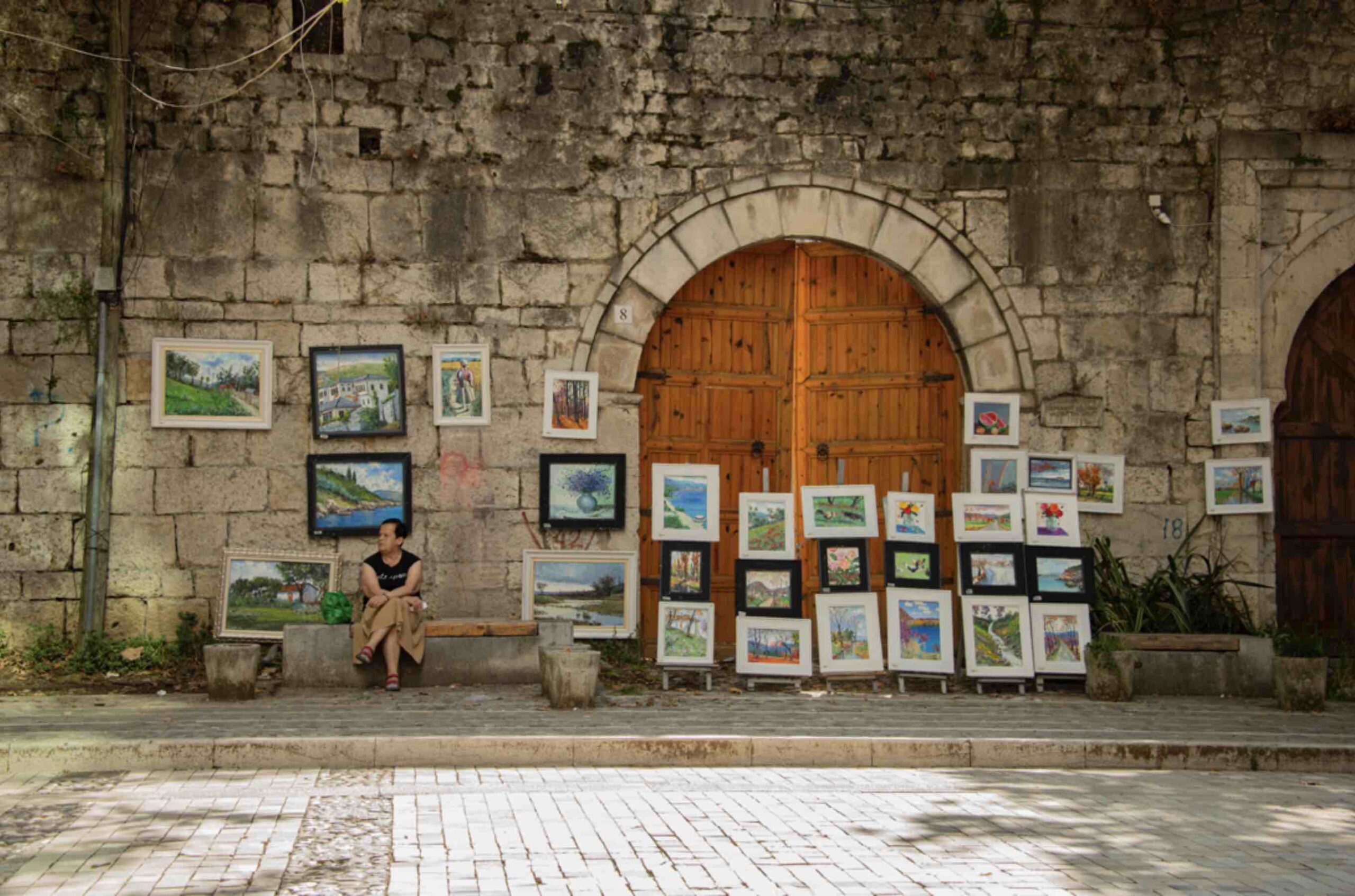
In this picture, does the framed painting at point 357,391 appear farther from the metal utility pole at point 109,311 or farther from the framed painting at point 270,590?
the metal utility pole at point 109,311

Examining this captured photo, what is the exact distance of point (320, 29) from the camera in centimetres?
988

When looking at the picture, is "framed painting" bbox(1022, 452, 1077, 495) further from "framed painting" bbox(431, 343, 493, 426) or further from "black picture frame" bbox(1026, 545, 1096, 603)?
"framed painting" bbox(431, 343, 493, 426)

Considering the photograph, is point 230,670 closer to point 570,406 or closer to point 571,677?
point 571,677

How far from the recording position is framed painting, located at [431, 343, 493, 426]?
9.92 m

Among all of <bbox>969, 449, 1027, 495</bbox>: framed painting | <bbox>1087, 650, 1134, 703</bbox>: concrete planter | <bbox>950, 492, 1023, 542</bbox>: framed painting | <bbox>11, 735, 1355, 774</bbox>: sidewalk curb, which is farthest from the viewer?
<bbox>969, 449, 1027, 495</bbox>: framed painting

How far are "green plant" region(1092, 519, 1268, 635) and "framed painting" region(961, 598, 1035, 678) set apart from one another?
672 mm

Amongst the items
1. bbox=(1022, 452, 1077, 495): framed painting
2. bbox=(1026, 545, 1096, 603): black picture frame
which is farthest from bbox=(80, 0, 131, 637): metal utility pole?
bbox=(1022, 452, 1077, 495): framed painting

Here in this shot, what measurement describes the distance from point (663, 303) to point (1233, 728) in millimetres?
4503

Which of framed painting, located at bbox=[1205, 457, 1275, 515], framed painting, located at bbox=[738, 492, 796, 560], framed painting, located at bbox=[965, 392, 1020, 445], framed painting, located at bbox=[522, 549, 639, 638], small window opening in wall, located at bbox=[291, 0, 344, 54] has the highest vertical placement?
small window opening in wall, located at bbox=[291, 0, 344, 54]

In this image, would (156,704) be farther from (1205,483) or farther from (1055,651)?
(1205,483)

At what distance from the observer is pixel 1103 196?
1059 cm

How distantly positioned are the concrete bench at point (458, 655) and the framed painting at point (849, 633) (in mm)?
1613

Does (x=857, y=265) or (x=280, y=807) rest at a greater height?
(x=857, y=265)

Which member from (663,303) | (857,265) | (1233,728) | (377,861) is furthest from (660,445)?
(377,861)
